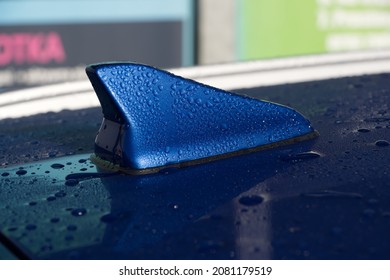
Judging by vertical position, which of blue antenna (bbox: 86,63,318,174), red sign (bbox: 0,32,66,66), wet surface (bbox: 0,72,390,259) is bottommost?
red sign (bbox: 0,32,66,66)

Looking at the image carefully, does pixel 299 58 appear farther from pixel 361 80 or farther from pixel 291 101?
pixel 291 101

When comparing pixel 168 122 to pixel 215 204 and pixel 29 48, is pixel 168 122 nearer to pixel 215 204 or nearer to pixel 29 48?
pixel 215 204

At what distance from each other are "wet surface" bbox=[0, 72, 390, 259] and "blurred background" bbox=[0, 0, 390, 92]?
4004 mm

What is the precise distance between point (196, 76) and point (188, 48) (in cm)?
342

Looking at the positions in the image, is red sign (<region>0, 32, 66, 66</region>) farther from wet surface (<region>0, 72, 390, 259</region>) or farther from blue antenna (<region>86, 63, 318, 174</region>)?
blue antenna (<region>86, 63, 318, 174</region>)

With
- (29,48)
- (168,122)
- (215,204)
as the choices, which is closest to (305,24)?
(29,48)

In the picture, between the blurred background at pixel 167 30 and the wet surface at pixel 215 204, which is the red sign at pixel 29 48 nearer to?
the blurred background at pixel 167 30

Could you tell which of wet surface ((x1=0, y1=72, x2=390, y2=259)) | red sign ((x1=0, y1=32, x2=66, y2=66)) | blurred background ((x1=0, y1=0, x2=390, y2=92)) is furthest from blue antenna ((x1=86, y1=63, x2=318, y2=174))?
red sign ((x1=0, y1=32, x2=66, y2=66))

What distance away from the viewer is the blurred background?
16.9 feet

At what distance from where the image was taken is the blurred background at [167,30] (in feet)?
16.9

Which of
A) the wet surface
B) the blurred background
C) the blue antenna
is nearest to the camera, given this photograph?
the wet surface

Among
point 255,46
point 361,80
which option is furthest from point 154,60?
point 361,80

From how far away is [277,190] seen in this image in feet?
3.01

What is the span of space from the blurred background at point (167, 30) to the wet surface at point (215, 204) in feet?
13.1
